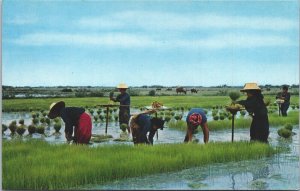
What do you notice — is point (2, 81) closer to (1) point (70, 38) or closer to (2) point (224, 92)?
(1) point (70, 38)

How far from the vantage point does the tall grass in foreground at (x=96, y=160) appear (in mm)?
7230

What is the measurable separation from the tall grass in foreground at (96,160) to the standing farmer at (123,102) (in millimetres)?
971

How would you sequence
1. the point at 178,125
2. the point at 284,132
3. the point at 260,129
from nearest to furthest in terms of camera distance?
the point at 260,129 < the point at 284,132 < the point at 178,125

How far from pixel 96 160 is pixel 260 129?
8.46ft

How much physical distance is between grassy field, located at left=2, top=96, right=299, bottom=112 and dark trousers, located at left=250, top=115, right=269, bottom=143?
1.80 feet

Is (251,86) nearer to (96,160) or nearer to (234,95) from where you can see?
(234,95)

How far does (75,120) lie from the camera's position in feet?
27.7

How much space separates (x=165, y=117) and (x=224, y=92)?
1.91m

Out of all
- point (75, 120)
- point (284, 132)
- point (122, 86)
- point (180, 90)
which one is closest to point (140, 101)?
point (122, 86)

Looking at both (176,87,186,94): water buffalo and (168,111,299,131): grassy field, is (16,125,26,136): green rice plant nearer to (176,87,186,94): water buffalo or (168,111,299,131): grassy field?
(176,87,186,94): water buffalo

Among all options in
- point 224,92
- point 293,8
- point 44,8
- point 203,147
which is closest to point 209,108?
point 224,92

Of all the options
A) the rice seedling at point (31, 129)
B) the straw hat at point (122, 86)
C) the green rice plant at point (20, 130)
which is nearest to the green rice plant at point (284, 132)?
the straw hat at point (122, 86)

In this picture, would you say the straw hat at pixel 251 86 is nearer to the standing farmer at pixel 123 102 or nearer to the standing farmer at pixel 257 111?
the standing farmer at pixel 257 111

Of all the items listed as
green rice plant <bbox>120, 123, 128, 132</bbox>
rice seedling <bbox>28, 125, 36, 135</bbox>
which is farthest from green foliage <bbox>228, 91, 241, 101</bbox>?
rice seedling <bbox>28, 125, 36, 135</bbox>
